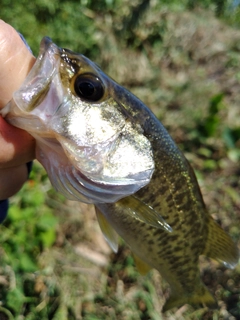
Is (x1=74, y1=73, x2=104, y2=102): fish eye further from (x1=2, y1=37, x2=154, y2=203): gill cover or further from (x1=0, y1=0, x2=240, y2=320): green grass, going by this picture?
(x1=0, y1=0, x2=240, y2=320): green grass

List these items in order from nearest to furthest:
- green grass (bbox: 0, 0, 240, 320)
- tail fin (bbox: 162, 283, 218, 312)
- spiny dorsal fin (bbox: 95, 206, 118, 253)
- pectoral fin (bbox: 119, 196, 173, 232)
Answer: pectoral fin (bbox: 119, 196, 173, 232), spiny dorsal fin (bbox: 95, 206, 118, 253), tail fin (bbox: 162, 283, 218, 312), green grass (bbox: 0, 0, 240, 320)

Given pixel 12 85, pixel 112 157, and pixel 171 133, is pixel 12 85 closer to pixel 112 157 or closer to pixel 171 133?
pixel 112 157

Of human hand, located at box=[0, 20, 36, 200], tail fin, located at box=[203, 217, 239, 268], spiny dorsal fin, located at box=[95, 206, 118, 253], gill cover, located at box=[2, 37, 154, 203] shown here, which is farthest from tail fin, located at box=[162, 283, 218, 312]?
human hand, located at box=[0, 20, 36, 200]

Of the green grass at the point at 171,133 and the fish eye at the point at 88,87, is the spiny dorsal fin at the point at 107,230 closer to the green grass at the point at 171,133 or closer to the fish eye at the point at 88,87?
the fish eye at the point at 88,87

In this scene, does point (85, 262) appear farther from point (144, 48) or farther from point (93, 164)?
point (144, 48)

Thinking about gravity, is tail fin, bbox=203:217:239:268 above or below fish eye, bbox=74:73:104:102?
below

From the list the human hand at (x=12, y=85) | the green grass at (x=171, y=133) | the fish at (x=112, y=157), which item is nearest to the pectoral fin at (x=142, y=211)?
the fish at (x=112, y=157)
